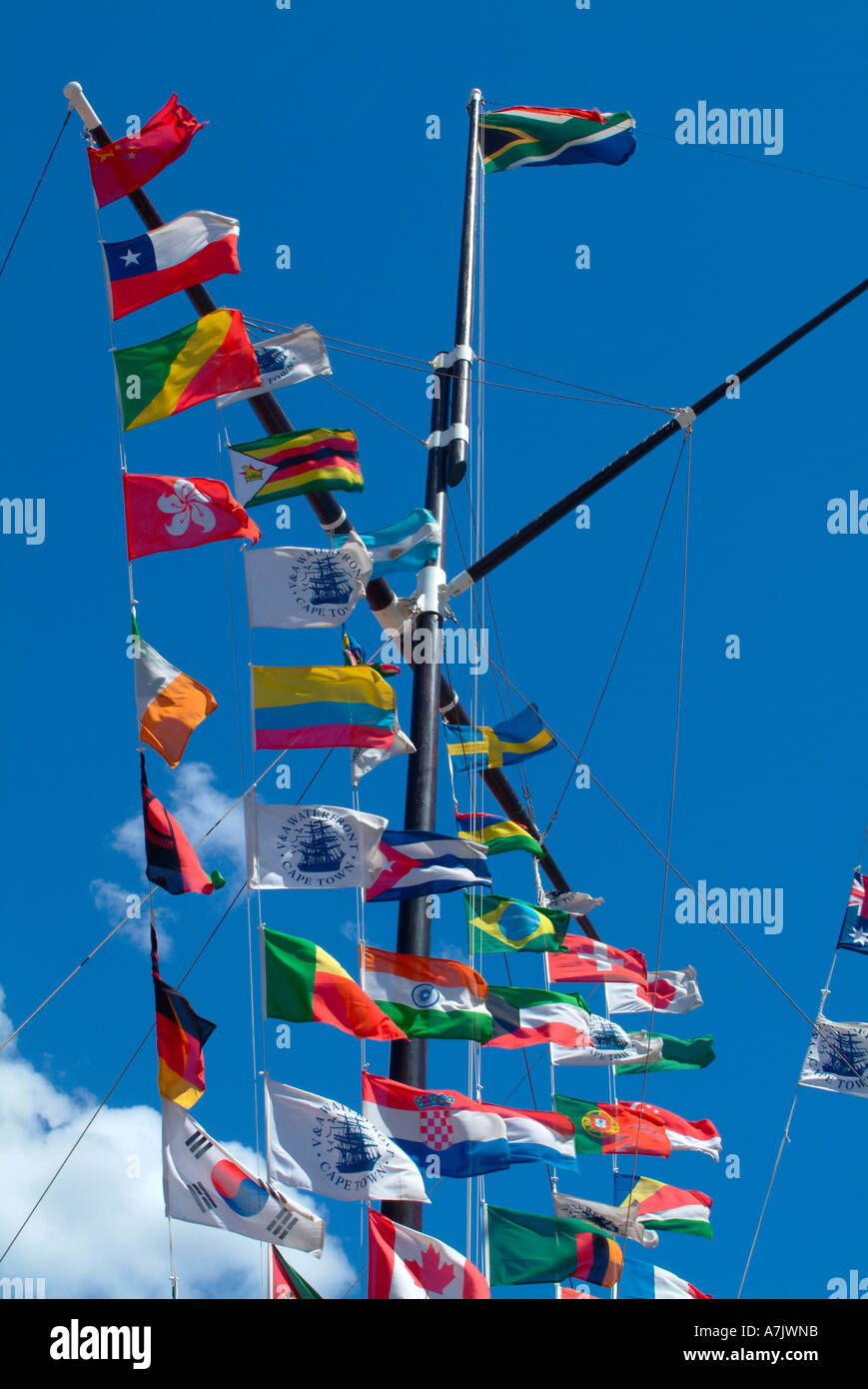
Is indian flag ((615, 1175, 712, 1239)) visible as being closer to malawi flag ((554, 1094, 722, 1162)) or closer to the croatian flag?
malawi flag ((554, 1094, 722, 1162))

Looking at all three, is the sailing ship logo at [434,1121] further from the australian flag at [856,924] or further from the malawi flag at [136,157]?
the malawi flag at [136,157]

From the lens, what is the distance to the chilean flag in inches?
502

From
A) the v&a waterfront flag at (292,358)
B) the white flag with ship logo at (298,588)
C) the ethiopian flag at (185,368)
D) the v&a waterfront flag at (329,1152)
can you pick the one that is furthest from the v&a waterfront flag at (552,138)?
the v&a waterfront flag at (329,1152)

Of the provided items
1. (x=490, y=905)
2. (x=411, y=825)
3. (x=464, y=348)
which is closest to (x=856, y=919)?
(x=490, y=905)

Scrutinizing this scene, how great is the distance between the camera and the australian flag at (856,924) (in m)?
18.0

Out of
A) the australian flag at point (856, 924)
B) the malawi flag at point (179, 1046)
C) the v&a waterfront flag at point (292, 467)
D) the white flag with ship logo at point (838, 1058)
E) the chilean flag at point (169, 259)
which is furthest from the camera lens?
the australian flag at point (856, 924)

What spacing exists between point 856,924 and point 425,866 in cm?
856

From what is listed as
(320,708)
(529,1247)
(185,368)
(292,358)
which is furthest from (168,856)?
(292,358)

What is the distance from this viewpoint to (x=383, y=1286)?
34.0 ft

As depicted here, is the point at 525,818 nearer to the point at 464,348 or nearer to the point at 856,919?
the point at 856,919

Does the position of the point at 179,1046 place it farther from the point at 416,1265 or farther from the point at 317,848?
the point at 416,1265

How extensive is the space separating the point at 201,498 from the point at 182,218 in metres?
3.39

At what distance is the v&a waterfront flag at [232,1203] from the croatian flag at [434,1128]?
5.67ft

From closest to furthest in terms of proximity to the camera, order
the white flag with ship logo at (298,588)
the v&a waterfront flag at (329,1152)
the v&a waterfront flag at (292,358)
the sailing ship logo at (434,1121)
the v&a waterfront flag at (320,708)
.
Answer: the v&a waterfront flag at (329,1152) < the sailing ship logo at (434,1121) < the v&a waterfront flag at (320,708) < the white flag with ship logo at (298,588) < the v&a waterfront flag at (292,358)
